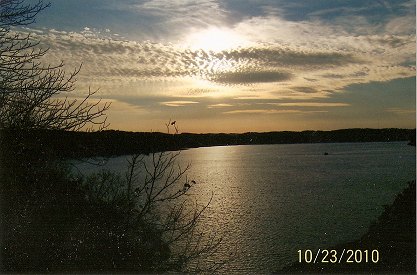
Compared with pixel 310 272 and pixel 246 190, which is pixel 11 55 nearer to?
pixel 310 272

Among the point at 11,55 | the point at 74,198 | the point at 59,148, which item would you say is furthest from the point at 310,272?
the point at 11,55

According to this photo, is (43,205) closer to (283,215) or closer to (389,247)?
(389,247)

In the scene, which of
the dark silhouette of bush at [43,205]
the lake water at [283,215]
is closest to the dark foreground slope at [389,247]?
the lake water at [283,215]

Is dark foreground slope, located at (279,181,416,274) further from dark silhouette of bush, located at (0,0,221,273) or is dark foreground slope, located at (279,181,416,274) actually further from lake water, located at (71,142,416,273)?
dark silhouette of bush, located at (0,0,221,273)

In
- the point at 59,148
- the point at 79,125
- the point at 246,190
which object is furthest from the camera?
the point at 246,190

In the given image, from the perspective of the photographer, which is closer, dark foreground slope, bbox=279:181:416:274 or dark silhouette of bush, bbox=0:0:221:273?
dark silhouette of bush, bbox=0:0:221:273

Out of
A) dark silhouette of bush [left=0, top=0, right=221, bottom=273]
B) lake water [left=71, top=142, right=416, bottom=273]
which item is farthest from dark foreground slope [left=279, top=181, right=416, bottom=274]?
dark silhouette of bush [left=0, top=0, right=221, bottom=273]

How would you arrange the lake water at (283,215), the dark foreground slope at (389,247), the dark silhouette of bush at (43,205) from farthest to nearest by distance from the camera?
the lake water at (283,215), the dark foreground slope at (389,247), the dark silhouette of bush at (43,205)

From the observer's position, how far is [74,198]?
14141 mm

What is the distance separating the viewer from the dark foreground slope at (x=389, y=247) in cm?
1359

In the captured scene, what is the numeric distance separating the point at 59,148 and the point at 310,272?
31.6 feet

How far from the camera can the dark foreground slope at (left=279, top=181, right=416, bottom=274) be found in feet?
44.6

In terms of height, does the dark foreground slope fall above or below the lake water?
above

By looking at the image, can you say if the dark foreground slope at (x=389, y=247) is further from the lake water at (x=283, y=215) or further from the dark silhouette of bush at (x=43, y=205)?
the dark silhouette of bush at (x=43, y=205)
